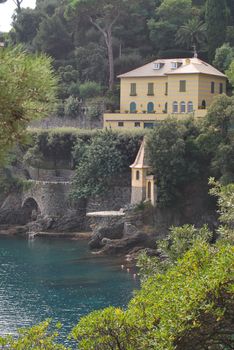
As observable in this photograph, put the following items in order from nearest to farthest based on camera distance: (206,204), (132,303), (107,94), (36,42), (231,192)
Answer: (132,303)
(231,192)
(206,204)
(107,94)
(36,42)

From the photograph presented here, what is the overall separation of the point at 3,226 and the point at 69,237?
213 inches

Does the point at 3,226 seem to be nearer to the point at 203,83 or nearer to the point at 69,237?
the point at 69,237

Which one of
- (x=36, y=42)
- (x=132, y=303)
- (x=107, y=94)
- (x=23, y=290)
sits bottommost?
(x=23, y=290)

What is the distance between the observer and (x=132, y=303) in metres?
13.1

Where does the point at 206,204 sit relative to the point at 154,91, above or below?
below

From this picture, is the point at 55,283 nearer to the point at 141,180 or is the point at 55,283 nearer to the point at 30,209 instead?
the point at 141,180

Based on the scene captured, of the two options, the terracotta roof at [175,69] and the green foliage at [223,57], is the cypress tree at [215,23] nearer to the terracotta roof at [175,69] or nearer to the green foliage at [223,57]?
the green foliage at [223,57]

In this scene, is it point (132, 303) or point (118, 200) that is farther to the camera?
point (118, 200)

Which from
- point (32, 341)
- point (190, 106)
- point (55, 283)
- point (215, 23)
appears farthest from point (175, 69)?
point (32, 341)

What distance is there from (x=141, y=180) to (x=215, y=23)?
1587cm

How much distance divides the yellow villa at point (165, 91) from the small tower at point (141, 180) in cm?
540

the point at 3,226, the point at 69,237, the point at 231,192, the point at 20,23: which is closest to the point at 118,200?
the point at 69,237

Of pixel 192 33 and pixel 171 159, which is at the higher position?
pixel 192 33

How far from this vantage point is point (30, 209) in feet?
172
